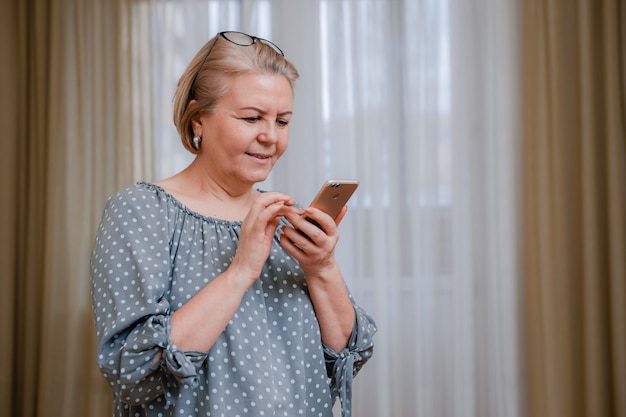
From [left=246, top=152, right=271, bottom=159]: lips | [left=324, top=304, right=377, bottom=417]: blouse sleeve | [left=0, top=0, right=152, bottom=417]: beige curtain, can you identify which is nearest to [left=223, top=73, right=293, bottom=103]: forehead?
[left=246, top=152, right=271, bottom=159]: lips

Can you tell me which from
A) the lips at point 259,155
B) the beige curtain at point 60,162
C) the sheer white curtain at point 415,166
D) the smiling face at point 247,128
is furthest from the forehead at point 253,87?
the beige curtain at point 60,162

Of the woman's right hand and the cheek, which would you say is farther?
the cheek

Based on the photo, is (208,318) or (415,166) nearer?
(208,318)

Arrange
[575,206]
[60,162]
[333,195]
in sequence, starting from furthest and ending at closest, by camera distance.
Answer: [60,162], [575,206], [333,195]

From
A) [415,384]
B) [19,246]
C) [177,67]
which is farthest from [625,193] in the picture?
[19,246]

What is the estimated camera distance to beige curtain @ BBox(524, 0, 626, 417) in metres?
2.83

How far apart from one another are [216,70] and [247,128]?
0.14m

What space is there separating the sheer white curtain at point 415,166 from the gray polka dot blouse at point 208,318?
5.27ft

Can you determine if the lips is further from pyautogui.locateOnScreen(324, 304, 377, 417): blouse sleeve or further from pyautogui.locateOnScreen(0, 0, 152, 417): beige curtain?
pyautogui.locateOnScreen(0, 0, 152, 417): beige curtain

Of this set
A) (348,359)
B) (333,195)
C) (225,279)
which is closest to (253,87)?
(333,195)

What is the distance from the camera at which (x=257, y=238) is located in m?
1.25

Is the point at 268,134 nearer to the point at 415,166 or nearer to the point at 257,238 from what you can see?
the point at 257,238

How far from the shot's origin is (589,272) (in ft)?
9.34

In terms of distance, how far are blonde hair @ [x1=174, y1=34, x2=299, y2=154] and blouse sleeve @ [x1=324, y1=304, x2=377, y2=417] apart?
21.6 inches
